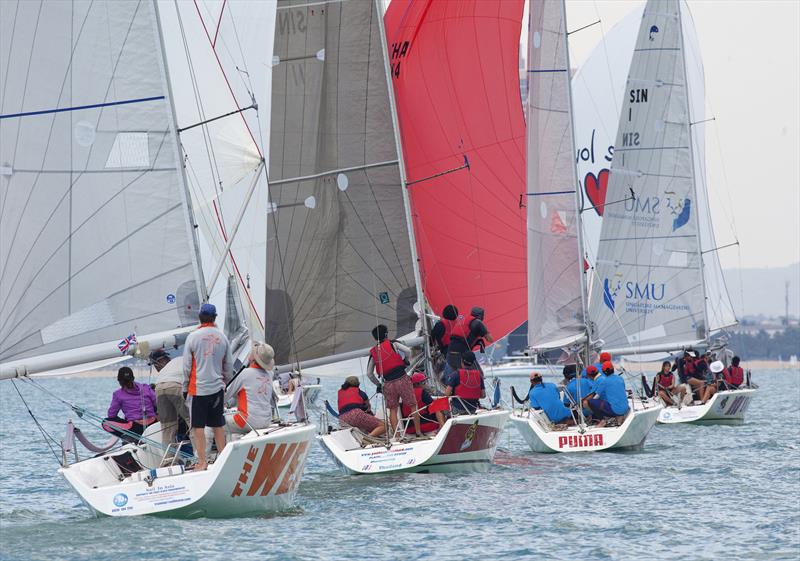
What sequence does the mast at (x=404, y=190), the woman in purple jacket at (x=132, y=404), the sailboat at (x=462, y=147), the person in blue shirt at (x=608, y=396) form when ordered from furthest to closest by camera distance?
1. the sailboat at (x=462, y=147)
2. the person in blue shirt at (x=608, y=396)
3. the mast at (x=404, y=190)
4. the woman in purple jacket at (x=132, y=404)

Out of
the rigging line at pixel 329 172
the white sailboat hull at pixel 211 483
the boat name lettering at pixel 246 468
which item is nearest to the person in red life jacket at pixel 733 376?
the rigging line at pixel 329 172

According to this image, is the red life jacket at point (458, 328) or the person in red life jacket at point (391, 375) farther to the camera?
the red life jacket at point (458, 328)

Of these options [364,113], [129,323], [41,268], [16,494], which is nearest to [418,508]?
[129,323]

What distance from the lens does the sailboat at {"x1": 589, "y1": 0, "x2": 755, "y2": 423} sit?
26.4 m

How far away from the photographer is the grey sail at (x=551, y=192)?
21.0 meters

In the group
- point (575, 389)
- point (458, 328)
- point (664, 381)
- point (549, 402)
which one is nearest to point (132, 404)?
point (458, 328)

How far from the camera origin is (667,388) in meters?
25.0

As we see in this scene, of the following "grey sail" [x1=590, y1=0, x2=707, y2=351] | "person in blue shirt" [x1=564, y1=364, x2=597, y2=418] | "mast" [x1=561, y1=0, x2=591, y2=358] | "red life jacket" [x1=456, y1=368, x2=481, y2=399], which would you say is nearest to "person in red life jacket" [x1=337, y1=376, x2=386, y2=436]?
"red life jacket" [x1=456, y1=368, x2=481, y2=399]

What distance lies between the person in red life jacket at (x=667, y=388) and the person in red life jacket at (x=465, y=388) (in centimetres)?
916

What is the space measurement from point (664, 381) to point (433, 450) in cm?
1104

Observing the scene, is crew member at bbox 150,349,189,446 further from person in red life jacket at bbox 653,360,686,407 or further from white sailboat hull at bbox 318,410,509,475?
person in red life jacket at bbox 653,360,686,407

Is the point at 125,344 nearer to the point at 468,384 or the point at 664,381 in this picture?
the point at 468,384

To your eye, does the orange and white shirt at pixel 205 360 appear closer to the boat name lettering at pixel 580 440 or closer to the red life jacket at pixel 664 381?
the boat name lettering at pixel 580 440

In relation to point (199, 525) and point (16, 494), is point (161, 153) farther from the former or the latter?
point (16, 494)
